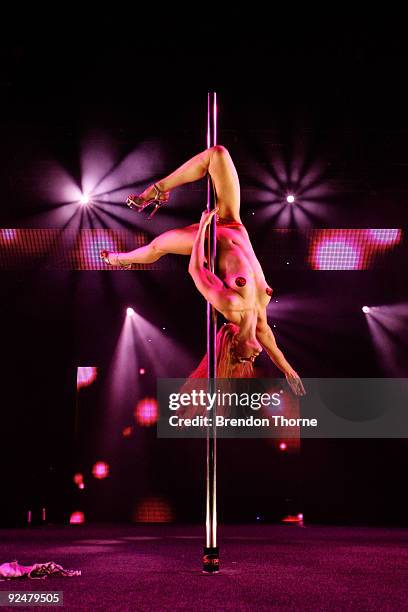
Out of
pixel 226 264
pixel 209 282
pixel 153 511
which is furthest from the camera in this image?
pixel 153 511

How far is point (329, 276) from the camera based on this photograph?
848 centimetres

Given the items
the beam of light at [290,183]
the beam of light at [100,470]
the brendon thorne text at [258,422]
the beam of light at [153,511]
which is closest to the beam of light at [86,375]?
the beam of light at [100,470]

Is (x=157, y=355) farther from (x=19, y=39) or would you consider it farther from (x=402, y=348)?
(x=19, y=39)

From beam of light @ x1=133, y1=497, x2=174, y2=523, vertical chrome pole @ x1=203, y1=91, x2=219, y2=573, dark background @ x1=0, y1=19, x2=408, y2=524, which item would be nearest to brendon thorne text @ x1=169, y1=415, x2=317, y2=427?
dark background @ x1=0, y1=19, x2=408, y2=524

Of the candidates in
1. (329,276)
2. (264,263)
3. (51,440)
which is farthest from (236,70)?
(51,440)

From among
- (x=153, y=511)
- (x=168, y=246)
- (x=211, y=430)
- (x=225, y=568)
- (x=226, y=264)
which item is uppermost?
(x=168, y=246)

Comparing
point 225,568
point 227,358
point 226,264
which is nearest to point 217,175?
point 226,264

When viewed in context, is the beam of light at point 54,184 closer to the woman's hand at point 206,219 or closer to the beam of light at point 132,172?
the beam of light at point 132,172

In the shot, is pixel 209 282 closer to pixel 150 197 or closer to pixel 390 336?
pixel 150 197

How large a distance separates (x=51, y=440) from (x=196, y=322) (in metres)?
2.30

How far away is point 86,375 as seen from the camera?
862 centimetres

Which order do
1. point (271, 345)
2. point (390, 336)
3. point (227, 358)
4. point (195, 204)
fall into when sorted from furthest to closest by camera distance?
point (390, 336) < point (195, 204) < point (271, 345) < point (227, 358)

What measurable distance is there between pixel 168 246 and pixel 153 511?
16.9 ft

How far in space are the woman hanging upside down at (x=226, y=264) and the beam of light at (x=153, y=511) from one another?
4786 millimetres
